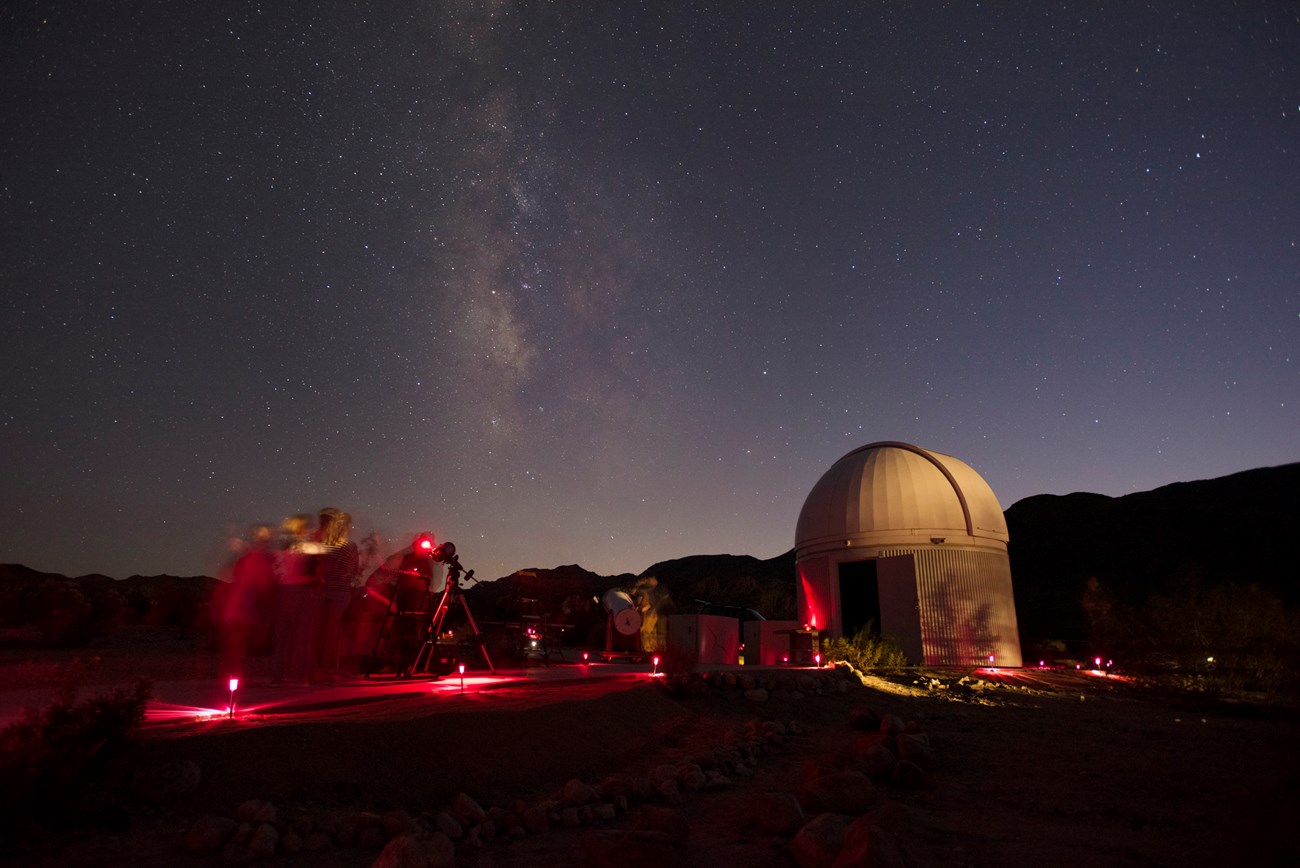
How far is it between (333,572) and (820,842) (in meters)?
6.90

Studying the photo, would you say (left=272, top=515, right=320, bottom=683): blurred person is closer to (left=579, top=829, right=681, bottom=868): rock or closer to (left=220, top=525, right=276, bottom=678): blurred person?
(left=220, top=525, right=276, bottom=678): blurred person

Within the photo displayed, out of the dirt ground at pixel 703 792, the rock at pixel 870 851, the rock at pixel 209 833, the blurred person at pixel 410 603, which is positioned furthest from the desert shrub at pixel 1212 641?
the rock at pixel 209 833

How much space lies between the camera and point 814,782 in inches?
236

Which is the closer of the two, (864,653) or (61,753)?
(61,753)

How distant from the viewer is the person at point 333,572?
29.1ft

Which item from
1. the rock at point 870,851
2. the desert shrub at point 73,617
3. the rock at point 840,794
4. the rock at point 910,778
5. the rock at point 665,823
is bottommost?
the rock at point 910,778

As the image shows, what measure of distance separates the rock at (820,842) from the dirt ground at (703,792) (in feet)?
0.52

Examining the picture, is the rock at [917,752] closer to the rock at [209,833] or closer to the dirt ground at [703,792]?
the dirt ground at [703,792]

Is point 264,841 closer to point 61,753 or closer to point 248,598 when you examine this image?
point 61,753

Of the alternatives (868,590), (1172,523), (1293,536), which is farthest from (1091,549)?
(868,590)

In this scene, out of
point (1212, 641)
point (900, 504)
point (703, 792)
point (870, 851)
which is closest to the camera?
point (870, 851)

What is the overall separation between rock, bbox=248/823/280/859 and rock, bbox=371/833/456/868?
68cm

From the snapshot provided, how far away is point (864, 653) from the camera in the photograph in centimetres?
1666

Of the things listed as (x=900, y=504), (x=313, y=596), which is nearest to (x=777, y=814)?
(x=313, y=596)
